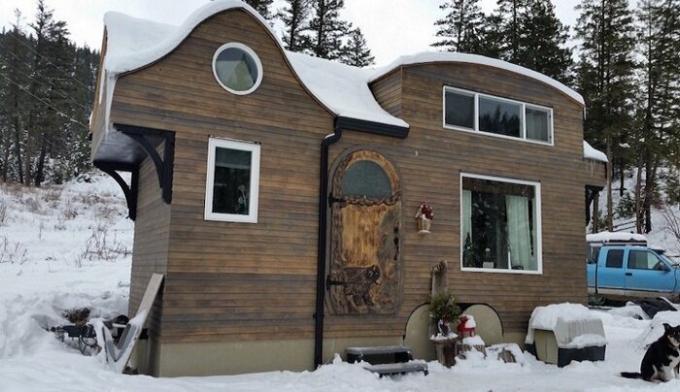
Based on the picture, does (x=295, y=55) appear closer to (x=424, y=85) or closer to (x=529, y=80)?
(x=424, y=85)

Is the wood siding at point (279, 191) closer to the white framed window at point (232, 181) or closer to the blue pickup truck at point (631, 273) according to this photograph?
the white framed window at point (232, 181)

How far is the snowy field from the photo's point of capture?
573 cm

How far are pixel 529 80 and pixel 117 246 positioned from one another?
14.8 metres

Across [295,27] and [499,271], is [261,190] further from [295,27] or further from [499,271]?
[295,27]

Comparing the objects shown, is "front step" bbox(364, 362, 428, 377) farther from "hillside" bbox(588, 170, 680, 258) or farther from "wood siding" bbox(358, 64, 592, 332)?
"hillside" bbox(588, 170, 680, 258)

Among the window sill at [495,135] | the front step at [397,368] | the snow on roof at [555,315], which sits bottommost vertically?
the front step at [397,368]

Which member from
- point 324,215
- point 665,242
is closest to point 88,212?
point 324,215

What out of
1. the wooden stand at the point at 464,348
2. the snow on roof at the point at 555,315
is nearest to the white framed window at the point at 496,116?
the snow on roof at the point at 555,315

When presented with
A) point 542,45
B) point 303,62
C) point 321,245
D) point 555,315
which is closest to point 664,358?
point 555,315

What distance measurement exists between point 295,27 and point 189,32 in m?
18.8

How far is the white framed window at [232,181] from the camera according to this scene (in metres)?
7.07

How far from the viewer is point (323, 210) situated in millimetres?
7824

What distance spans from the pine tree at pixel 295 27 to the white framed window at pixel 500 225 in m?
17.1

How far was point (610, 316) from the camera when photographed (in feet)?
43.8
